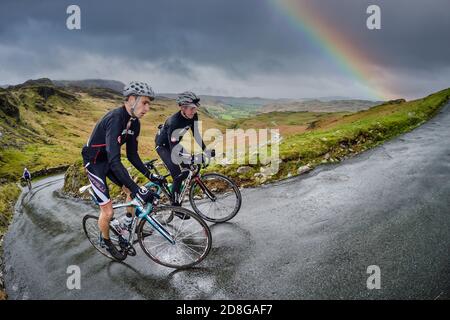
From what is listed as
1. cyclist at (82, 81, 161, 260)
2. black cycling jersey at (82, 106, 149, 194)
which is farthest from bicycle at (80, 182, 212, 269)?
black cycling jersey at (82, 106, 149, 194)

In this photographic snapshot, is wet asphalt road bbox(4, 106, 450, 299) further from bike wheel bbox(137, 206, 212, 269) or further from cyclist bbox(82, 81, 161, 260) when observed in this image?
cyclist bbox(82, 81, 161, 260)

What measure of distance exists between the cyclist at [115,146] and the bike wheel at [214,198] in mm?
1985

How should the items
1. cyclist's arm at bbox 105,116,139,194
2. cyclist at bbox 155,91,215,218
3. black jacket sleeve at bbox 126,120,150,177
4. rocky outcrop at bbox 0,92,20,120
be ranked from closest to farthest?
cyclist's arm at bbox 105,116,139,194 → black jacket sleeve at bbox 126,120,150,177 → cyclist at bbox 155,91,215,218 → rocky outcrop at bbox 0,92,20,120

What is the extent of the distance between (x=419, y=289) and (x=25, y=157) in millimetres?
104742

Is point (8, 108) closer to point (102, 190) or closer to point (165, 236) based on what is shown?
point (102, 190)

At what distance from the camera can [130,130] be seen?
256 inches

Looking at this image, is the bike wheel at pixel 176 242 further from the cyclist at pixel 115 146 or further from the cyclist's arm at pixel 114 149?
the cyclist's arm at pixel 114 149

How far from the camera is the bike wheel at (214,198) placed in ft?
27.2

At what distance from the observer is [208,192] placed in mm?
8367

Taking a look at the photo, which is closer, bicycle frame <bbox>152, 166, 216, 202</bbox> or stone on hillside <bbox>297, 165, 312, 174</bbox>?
bicycle frame <bbox>152, 166, 216, 202</bbox>

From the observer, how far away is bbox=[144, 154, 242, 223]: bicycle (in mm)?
8055

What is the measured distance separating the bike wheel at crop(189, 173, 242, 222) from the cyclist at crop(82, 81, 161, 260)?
199 centimetres

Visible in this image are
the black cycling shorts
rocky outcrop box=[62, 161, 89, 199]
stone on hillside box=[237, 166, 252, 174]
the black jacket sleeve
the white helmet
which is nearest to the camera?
the white helmet
